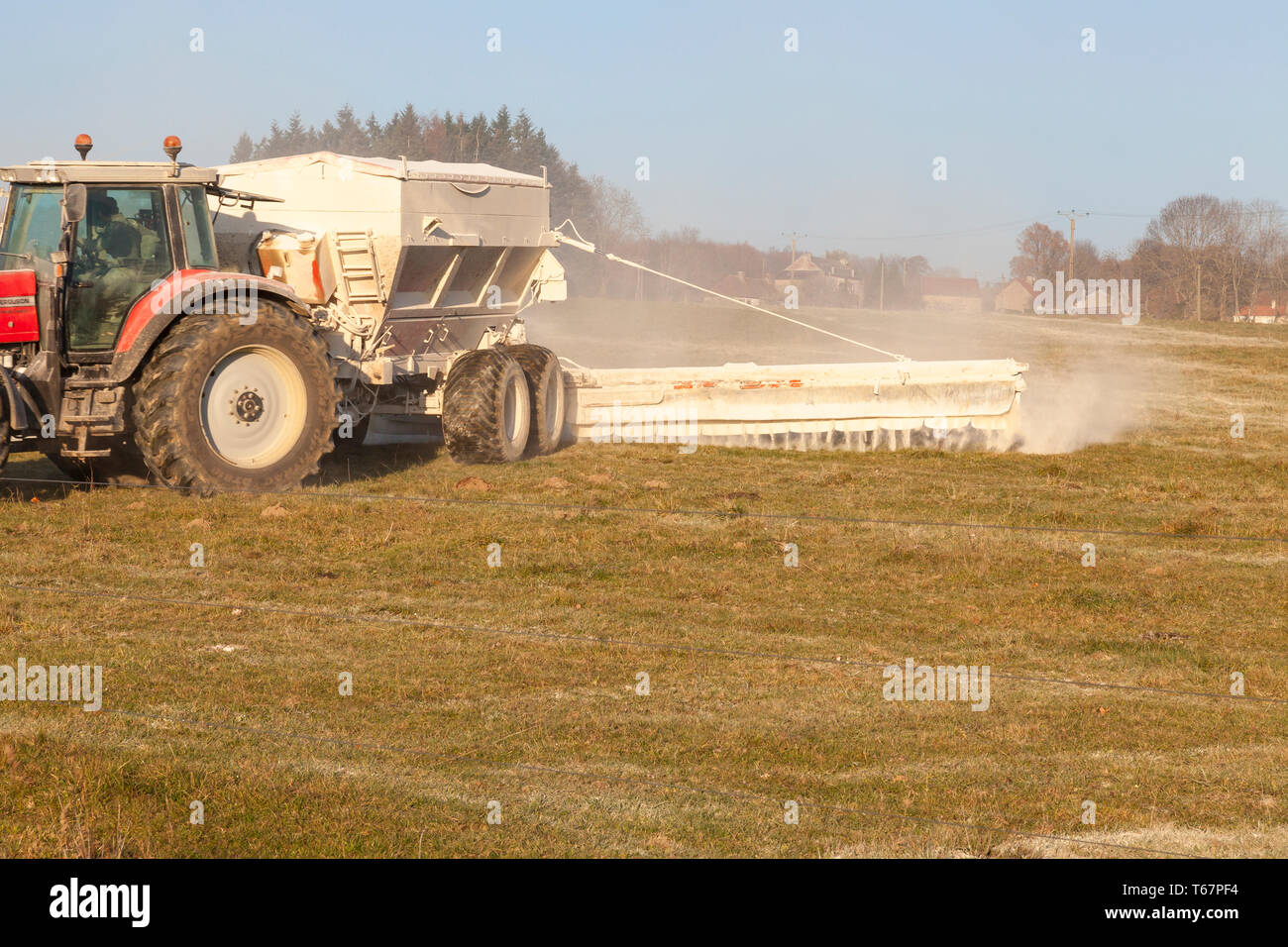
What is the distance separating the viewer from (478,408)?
12500 mm

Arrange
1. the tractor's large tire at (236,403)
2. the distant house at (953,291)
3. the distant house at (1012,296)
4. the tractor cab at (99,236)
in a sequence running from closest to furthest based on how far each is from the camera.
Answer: the tractor's large tire at (236,403)
the tractor cab at (99,236)
the distant house at (1012,296)
the distant house at (953,291)

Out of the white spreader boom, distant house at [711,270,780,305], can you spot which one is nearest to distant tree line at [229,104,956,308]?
distant house at [711,270,780,305]

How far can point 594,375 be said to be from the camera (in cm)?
1488

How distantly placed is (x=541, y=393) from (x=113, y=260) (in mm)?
→ 4675

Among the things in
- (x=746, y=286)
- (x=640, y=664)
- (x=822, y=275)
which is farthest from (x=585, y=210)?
(x=640, y=664)

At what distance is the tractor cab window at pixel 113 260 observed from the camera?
10.1 metres

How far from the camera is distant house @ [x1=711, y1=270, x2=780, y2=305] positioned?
61500 millimetres

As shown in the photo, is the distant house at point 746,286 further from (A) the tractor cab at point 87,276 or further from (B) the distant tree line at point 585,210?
(A) the tractor cab at point 87,276

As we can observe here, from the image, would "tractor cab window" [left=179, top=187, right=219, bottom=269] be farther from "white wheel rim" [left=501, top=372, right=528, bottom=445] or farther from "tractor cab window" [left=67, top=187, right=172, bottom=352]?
"white wheel rim" [left=501, top=372, right=528, bottom=445]

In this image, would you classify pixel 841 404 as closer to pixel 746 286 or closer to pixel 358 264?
pixel 358 264

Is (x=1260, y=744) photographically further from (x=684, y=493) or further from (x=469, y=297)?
(x=469, y=297)

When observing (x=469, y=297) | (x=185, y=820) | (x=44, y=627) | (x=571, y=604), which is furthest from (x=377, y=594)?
(x=469, y=297)

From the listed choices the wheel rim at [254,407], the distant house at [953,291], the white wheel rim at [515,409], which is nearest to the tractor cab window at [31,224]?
the wheel rim at [254,407]

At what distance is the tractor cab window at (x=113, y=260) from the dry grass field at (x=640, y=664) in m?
1.31
